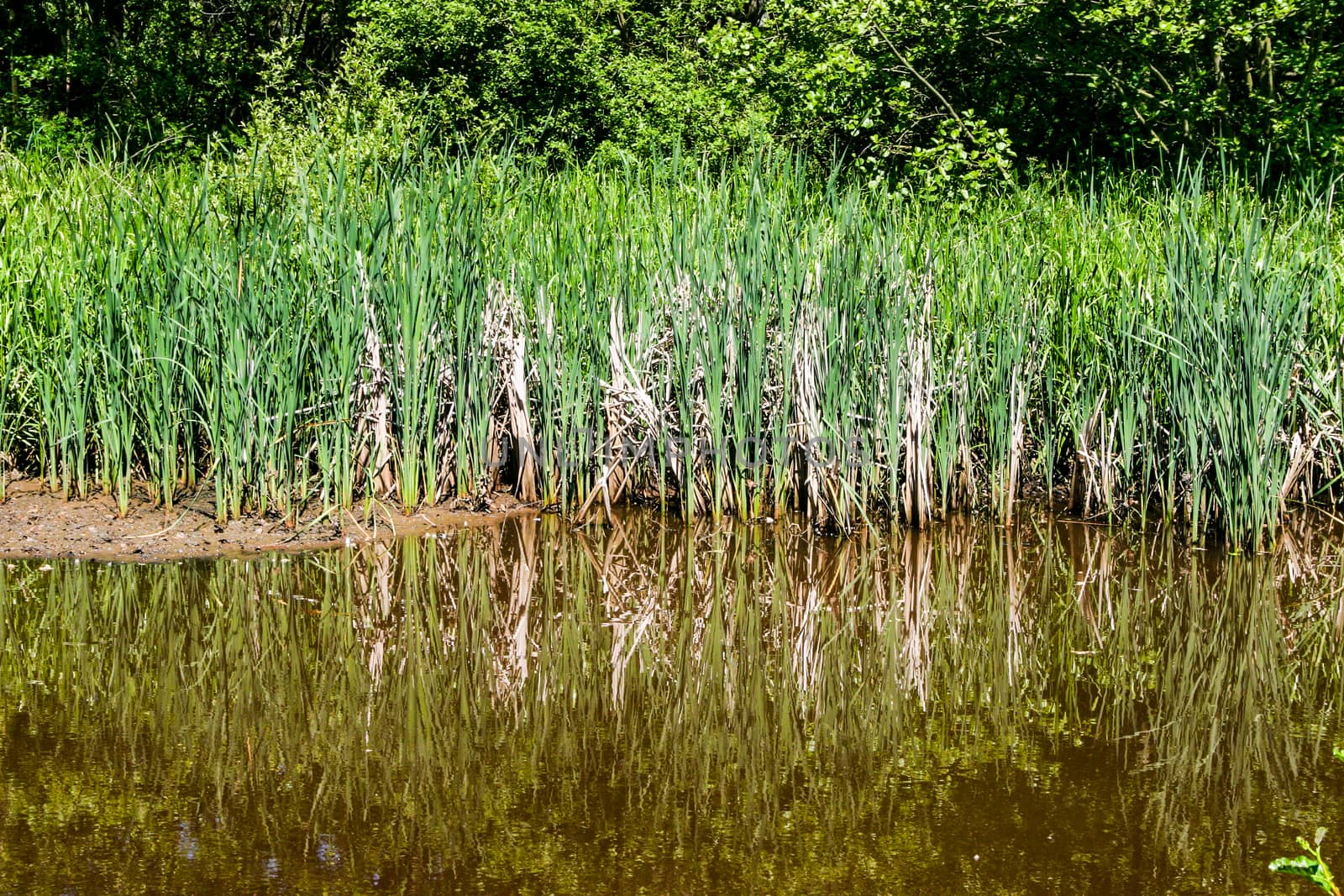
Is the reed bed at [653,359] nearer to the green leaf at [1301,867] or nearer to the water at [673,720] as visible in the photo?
the water at [673,720]

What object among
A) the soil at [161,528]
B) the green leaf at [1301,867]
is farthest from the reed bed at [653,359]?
the green leaf at [1301,867]

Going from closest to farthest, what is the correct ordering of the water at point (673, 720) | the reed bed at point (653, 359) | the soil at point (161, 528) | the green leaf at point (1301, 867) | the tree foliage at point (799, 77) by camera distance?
the green leaf at point (1301, 867) → the water at point (673, 720) → the soil at point (161, 528) → the reed bed at point (653, 359) → the tree foliage at point (799, 77)

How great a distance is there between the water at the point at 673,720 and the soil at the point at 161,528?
19 cm

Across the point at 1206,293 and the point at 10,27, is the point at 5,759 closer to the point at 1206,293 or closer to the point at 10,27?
the point at 1206,293

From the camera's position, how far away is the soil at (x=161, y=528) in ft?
15.4

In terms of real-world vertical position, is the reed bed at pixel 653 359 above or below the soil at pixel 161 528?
above

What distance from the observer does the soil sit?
4699 mm

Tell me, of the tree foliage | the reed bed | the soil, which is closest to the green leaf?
the reed bed

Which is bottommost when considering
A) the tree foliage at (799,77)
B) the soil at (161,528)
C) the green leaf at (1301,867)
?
the soil at (161,528)

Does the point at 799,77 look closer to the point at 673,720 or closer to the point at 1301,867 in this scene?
the point at 673,720

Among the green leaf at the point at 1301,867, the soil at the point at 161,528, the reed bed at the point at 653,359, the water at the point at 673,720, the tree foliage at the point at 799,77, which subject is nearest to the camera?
the green leaf at the point at 1301,867

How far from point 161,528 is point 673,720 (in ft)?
8.70

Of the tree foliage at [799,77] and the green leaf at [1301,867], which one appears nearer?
the green leaf at [1301,867]

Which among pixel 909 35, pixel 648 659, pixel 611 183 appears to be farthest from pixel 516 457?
pixel 909 35
